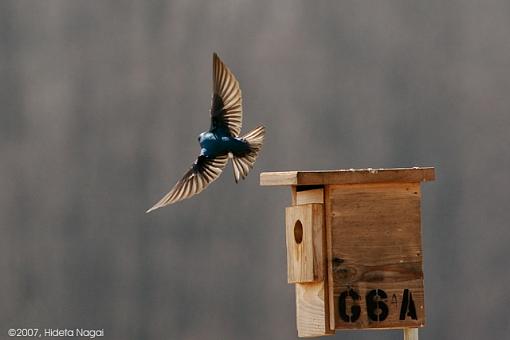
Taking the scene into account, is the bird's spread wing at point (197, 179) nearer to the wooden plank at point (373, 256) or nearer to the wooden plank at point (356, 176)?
the wooden plank at point (356, 176)

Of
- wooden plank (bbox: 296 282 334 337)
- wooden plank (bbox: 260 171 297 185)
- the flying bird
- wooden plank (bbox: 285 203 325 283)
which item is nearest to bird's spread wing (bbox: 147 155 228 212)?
the flying bird

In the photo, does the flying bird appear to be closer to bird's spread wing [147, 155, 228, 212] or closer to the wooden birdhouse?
bird's spread wing [147, 155, 228, 212]

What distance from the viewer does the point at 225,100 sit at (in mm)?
3873

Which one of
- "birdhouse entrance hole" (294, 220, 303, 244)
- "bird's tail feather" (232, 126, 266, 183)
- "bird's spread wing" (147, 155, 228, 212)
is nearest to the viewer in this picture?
"bird's spread wing" (147, 155, 228, 212)

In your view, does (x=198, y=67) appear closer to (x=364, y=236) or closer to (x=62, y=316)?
(x=62, y=316)

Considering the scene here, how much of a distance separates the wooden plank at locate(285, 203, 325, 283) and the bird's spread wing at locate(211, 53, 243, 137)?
330 millimetres

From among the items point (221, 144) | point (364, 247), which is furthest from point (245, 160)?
point (364, 247)

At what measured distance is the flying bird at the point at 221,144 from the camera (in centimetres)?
381

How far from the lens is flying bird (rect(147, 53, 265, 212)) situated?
3811 millimetres

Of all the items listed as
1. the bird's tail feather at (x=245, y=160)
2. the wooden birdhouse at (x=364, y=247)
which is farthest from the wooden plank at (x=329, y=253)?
the bird's tail feather at (x=245, y=160)

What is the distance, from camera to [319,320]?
13.1 feet

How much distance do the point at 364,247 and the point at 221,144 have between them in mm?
526

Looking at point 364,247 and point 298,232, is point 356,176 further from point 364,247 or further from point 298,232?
point 298,232

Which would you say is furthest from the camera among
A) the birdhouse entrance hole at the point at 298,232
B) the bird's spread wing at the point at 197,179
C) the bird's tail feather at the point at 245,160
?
the birdhouse entrance hole at the point at 298,232
